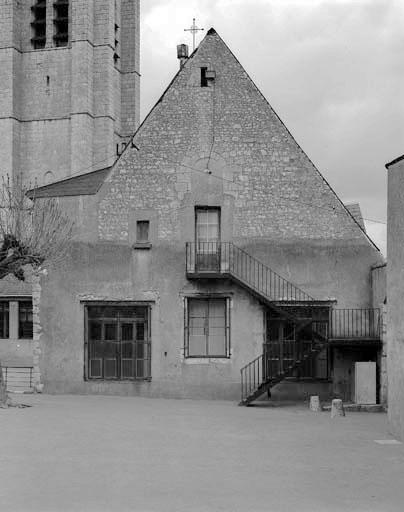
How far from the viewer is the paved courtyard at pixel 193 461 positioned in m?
11.9

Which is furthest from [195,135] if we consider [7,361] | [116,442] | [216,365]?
[7,361]

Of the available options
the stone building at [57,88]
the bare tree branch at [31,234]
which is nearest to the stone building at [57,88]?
the stone building at [57,88]

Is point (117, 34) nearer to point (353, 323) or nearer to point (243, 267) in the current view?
point (243, 267)

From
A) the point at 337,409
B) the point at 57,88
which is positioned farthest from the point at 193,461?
the point at 57,88

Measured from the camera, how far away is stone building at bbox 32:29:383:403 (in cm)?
2705

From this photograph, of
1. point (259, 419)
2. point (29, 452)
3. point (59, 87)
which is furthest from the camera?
point (59, 87)

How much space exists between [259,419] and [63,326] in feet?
26.1

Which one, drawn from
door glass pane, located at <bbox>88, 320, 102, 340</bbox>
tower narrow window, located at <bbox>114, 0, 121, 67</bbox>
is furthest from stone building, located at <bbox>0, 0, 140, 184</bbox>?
door glass pane, located at <bbox>88, 320, 102, 340</bbox>

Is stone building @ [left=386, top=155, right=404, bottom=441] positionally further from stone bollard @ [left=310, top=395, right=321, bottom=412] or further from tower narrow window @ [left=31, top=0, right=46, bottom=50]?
tower narrow window @ [left=31, top=0, right=46, bottom=50]

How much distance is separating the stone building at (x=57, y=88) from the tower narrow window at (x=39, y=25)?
0.07m

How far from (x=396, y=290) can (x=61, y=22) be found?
5297 centimetres

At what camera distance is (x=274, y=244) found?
89.9ft

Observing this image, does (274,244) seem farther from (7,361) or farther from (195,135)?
(7,361)

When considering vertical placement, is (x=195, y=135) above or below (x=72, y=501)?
above
